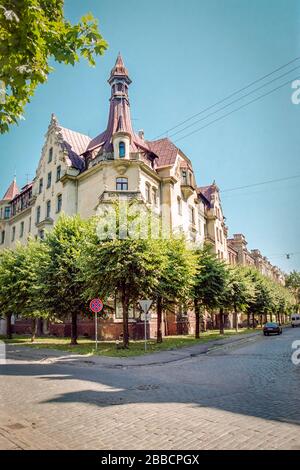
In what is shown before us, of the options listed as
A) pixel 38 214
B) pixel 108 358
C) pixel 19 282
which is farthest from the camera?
pixel 38 214

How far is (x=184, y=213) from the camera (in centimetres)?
3800

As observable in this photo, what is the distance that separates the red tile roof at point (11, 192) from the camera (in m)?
50.5

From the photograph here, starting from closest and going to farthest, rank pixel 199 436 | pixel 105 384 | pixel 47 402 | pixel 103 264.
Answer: pixel 199 436
pixel 47 402
pixel 105 384
pixel 103 264

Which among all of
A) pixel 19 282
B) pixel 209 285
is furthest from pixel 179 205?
pixel 19 282

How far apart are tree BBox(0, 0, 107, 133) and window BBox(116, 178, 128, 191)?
24333mm

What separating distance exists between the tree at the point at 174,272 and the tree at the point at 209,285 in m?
3.37

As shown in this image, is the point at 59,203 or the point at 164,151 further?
the point at 164,151

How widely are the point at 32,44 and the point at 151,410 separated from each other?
6881mm

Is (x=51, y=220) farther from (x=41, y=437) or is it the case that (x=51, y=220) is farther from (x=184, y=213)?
(x=41, y=437)

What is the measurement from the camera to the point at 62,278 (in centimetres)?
2209

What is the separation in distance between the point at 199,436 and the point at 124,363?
33.8ft

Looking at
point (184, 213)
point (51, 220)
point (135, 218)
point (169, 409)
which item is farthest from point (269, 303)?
point (169, 409)

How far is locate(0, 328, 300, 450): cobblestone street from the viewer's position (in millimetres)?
5277

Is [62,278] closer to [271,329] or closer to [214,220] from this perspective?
[271,329]
